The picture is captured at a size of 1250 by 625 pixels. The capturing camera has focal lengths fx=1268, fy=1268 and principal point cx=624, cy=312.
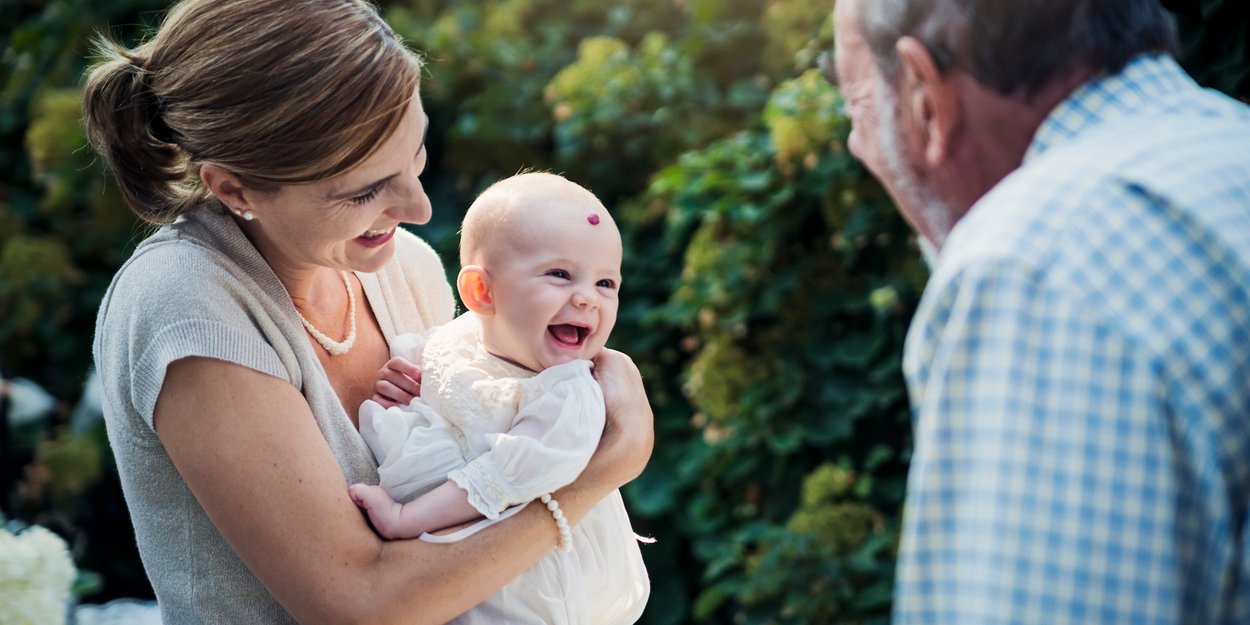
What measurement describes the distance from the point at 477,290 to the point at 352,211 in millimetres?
224

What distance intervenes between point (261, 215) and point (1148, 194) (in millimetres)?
1255

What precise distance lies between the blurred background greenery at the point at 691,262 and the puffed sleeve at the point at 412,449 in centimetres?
129

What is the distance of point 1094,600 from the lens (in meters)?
1.04

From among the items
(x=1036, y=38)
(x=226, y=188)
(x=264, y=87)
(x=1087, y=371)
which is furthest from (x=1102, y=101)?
(x=226, y=188)

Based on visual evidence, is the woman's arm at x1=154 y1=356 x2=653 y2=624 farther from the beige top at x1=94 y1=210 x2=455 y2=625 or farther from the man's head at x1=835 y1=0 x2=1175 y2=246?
the man's head at x1=835 y1=0 x2=1175 y2=246

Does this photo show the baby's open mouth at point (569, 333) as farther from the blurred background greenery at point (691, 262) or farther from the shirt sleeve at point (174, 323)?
the blurred background greenery at point (691, 262)

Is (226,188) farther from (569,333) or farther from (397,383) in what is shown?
(569,333)

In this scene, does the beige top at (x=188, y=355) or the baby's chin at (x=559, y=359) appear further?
the baby's chin at (x=559, y=359)

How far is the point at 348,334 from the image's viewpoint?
2.10 meters

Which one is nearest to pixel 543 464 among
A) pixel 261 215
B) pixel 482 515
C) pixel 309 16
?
pixel 482 515

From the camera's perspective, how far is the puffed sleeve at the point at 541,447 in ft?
5.87

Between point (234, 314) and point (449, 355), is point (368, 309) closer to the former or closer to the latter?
point (449, 355)

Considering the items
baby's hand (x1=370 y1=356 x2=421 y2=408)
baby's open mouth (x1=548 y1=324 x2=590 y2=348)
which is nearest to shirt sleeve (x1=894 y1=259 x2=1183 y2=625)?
baby's open mouth (x1=548 y1=324 x2=590 y2=348)

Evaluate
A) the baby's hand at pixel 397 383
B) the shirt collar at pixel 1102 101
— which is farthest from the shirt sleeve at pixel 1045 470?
the baby's hand at pixel 397 383
